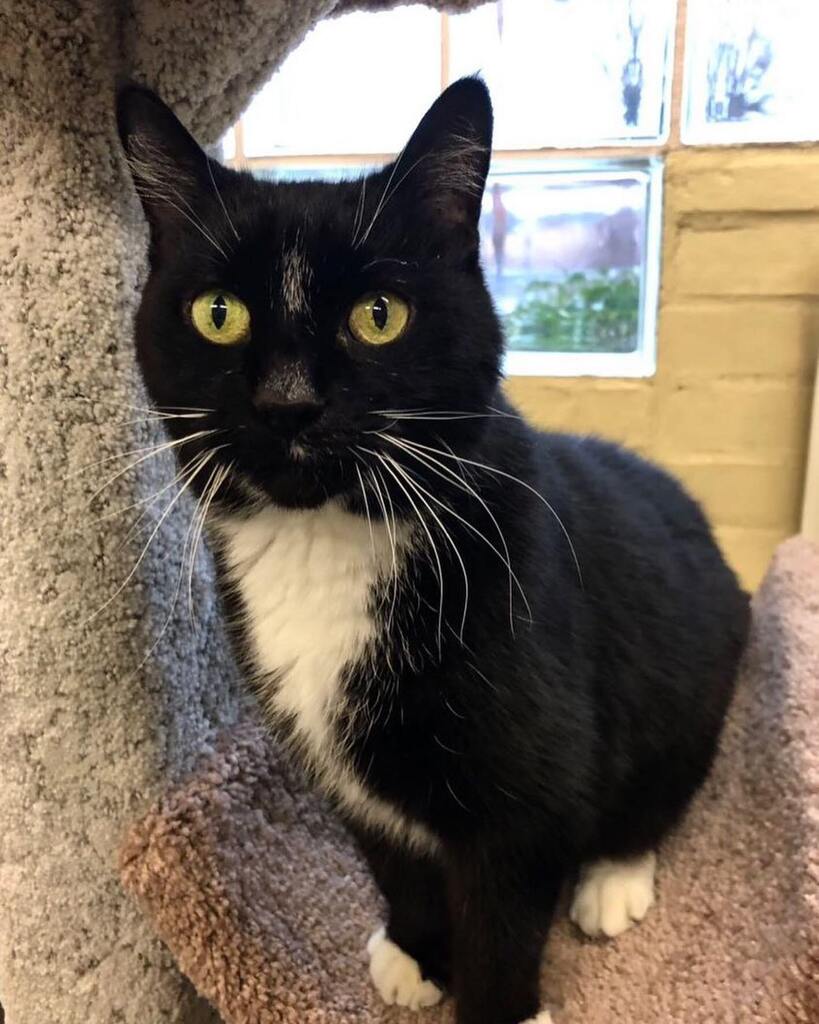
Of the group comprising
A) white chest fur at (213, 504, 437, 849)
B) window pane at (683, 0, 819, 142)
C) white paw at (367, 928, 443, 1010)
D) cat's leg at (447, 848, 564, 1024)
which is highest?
window pane at (683, 0, 819, 142)

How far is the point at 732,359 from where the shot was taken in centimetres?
132

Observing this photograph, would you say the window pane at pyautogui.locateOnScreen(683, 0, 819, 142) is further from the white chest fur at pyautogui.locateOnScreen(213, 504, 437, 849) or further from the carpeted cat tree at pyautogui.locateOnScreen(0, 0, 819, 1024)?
the white chest fur at pyautogui.locateOnScreen(213, 504, 437, 849)

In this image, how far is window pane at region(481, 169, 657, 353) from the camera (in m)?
1.38

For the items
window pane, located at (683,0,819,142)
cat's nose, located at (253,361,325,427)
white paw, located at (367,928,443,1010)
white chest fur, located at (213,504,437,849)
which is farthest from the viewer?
window pane, located at (683,0,819,142)

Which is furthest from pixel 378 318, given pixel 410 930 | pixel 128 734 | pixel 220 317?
pixel 410 930

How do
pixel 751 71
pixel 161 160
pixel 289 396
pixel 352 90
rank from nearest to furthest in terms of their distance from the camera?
pixel 289 396 → pixel 161 160 → pixel 751 71 → pixel 352 90

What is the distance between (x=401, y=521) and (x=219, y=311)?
0.63ft

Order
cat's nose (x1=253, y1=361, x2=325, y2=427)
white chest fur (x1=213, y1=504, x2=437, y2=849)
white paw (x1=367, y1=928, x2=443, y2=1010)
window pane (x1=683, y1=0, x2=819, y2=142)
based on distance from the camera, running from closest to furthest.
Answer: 1. cat's nose (x1=253, y1=361, x2=325, y2=427)
2. white chest fur (x1=213, y1=504, x2=437, y2=849)
3. white paw (x1=367, y1=928, x2=443, y2=1010)
4. window pane (x1=683, y1=0, x2=819, y2=142)

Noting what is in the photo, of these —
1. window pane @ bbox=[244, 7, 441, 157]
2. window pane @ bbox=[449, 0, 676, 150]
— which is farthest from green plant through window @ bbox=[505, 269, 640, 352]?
window pane @ bbox=[244, 7, 441, 157]

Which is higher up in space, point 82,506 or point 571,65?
point 571,65

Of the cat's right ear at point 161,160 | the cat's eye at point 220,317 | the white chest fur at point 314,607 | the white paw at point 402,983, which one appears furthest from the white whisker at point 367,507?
the white paw at point 402,983

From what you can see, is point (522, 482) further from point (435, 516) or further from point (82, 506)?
point (82, 506)

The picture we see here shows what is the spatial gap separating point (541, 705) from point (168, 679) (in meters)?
0.32

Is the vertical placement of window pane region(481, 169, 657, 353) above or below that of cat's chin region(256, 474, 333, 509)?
above
